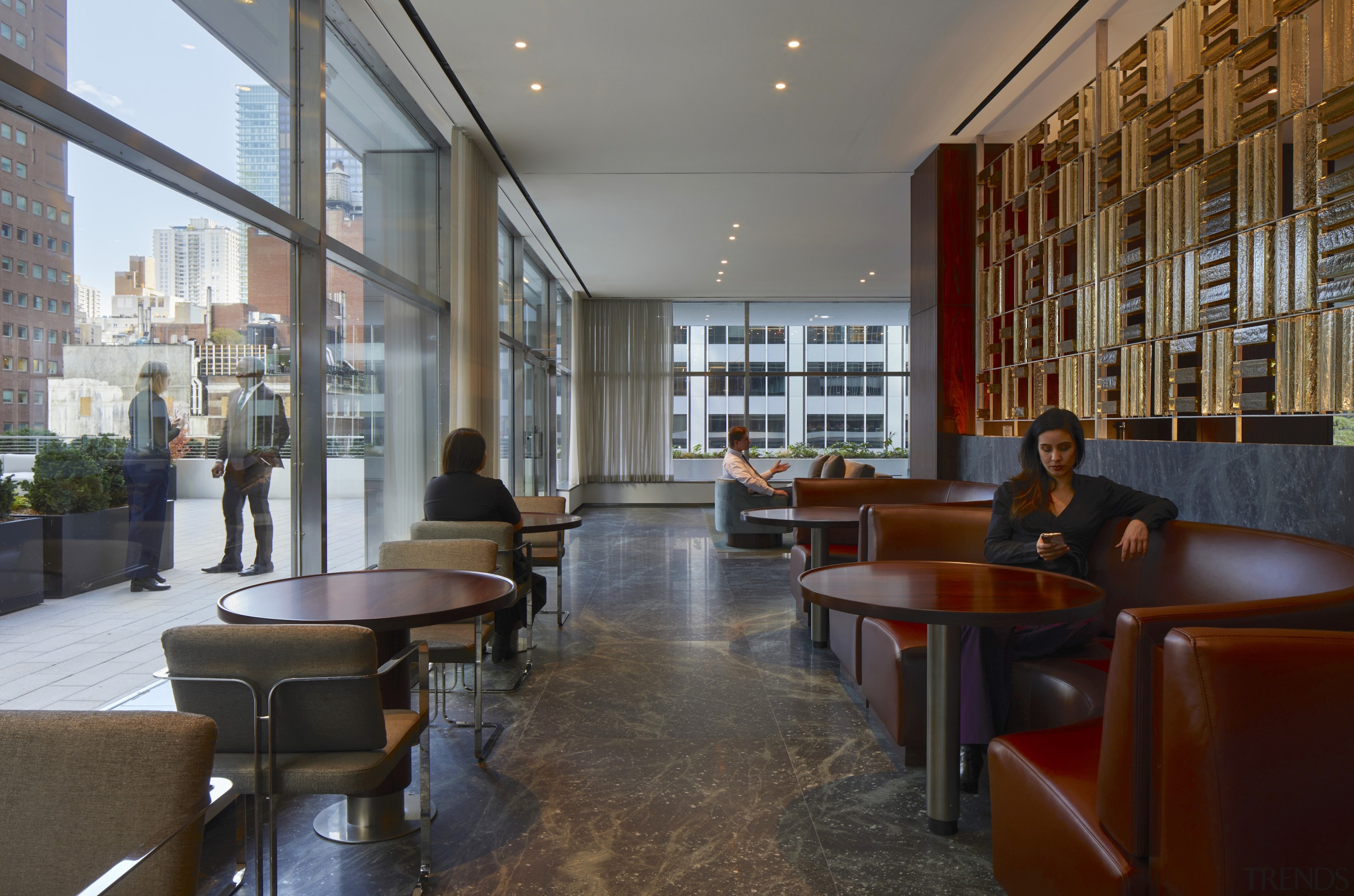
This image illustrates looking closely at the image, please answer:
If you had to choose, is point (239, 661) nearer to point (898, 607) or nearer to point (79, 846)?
point (79, 846)

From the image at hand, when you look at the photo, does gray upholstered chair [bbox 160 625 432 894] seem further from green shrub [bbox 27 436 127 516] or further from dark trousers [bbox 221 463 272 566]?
dark trousers [bbox 221 463 272 566]

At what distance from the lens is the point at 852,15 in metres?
4.14

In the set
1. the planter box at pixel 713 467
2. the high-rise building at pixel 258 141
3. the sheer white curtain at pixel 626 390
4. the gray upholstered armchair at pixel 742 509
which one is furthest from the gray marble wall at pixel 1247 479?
the sheer white curtain at pixel 626 390

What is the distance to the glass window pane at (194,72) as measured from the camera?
2348mm

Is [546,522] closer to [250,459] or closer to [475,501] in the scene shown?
[475,501]

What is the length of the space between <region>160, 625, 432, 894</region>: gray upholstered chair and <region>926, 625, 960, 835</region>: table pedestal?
1.56 meters

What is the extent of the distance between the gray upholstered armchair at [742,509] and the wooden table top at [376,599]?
5925 millimetres

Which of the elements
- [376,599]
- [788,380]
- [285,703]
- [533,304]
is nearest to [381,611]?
[376,599]

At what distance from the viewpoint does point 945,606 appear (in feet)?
7.07

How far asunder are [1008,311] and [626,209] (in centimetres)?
403

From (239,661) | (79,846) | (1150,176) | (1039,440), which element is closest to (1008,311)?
(1150,176)

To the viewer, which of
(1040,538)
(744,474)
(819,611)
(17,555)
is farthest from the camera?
(744,474)

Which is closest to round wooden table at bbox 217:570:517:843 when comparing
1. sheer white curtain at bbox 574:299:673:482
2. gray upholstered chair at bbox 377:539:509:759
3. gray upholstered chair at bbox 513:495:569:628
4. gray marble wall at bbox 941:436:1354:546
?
gray upholstered chair at bbox 377:539:509:759

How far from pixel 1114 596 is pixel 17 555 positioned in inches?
138
